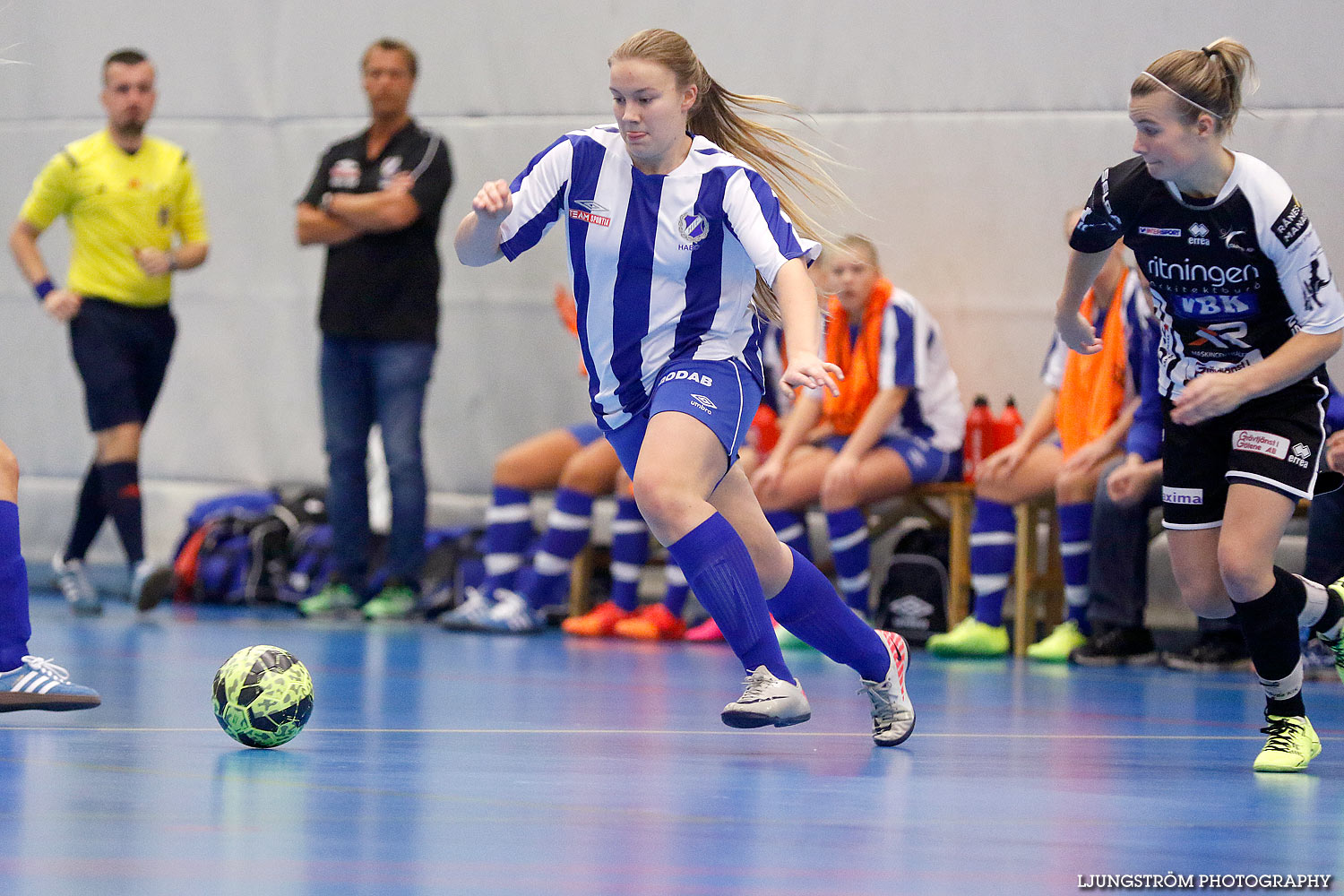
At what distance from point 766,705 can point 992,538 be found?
361 cm

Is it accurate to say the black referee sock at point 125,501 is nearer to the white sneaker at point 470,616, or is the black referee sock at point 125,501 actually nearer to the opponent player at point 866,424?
the white sneaker at point 470,616

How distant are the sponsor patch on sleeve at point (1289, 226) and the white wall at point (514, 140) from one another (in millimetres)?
3795

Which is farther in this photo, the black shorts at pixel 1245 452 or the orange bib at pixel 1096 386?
the orange bib at pixel 1096 386

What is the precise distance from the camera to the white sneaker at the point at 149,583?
8.47 m

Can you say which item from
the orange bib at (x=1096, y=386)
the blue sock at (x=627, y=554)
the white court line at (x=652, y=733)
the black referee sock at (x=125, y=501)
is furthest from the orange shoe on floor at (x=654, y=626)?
the white court line at (x=652, y=733)

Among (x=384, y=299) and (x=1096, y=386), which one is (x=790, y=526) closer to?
(x=1096, y=386)

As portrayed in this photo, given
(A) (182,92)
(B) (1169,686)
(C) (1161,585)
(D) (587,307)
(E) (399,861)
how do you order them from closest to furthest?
(E) (399,861)
(D) (587,307)
(B) (1169,686)
(C) (1161,585)
(A) (182,92)

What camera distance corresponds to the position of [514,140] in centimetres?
980

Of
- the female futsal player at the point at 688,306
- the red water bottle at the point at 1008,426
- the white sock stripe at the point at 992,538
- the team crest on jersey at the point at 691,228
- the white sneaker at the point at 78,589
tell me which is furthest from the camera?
the white sneaker at the point at 78,589

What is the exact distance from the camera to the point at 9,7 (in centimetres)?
1087

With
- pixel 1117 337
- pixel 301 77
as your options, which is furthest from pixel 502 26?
pixel 1117 337

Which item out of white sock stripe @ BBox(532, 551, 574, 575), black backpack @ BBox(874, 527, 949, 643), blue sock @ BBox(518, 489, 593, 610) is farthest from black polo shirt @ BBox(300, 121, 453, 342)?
black backpack @ BBox(874, 527, 949, 643)

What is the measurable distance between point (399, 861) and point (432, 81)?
310 inches

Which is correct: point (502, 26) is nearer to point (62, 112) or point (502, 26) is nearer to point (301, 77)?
point (301, 77)
